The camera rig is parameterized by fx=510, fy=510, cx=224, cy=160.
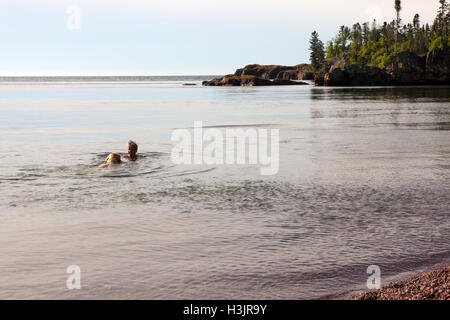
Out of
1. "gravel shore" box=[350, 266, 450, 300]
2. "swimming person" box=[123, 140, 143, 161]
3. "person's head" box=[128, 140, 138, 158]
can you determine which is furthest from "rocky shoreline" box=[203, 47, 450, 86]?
"gravel shore" box=[350, 266, 450, 300]

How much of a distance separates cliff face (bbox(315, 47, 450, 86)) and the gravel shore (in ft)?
469

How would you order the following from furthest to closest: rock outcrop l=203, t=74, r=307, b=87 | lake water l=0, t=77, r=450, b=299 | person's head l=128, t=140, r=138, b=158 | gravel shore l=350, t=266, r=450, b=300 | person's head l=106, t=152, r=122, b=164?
rock outcrop l=203, t=74, r=307, b=87, person's head l=128, t=140, r=138, b=158, person's head l=106, t=152, r=122, b=164, lake water l=0, t=77, r=450, b=299, gravel shore l=350, t=266, r=450, b=300

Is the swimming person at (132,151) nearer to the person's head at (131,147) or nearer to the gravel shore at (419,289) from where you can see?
the person's head at (131,147)

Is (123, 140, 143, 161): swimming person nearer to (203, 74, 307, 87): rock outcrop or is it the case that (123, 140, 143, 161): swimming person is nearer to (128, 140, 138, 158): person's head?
(128, 140, 138, 158): person's head

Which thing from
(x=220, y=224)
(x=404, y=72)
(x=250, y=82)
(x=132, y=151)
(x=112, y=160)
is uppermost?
(x=404, y=72)

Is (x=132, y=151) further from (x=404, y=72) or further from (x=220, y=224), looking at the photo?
(x=404, y=72)

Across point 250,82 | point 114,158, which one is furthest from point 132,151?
point 250,82

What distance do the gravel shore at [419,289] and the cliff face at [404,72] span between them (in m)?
143

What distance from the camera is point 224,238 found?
31.0 ft

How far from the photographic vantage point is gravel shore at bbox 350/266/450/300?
614 centimetres

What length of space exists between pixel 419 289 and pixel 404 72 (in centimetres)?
14586

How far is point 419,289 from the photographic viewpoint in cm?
642
